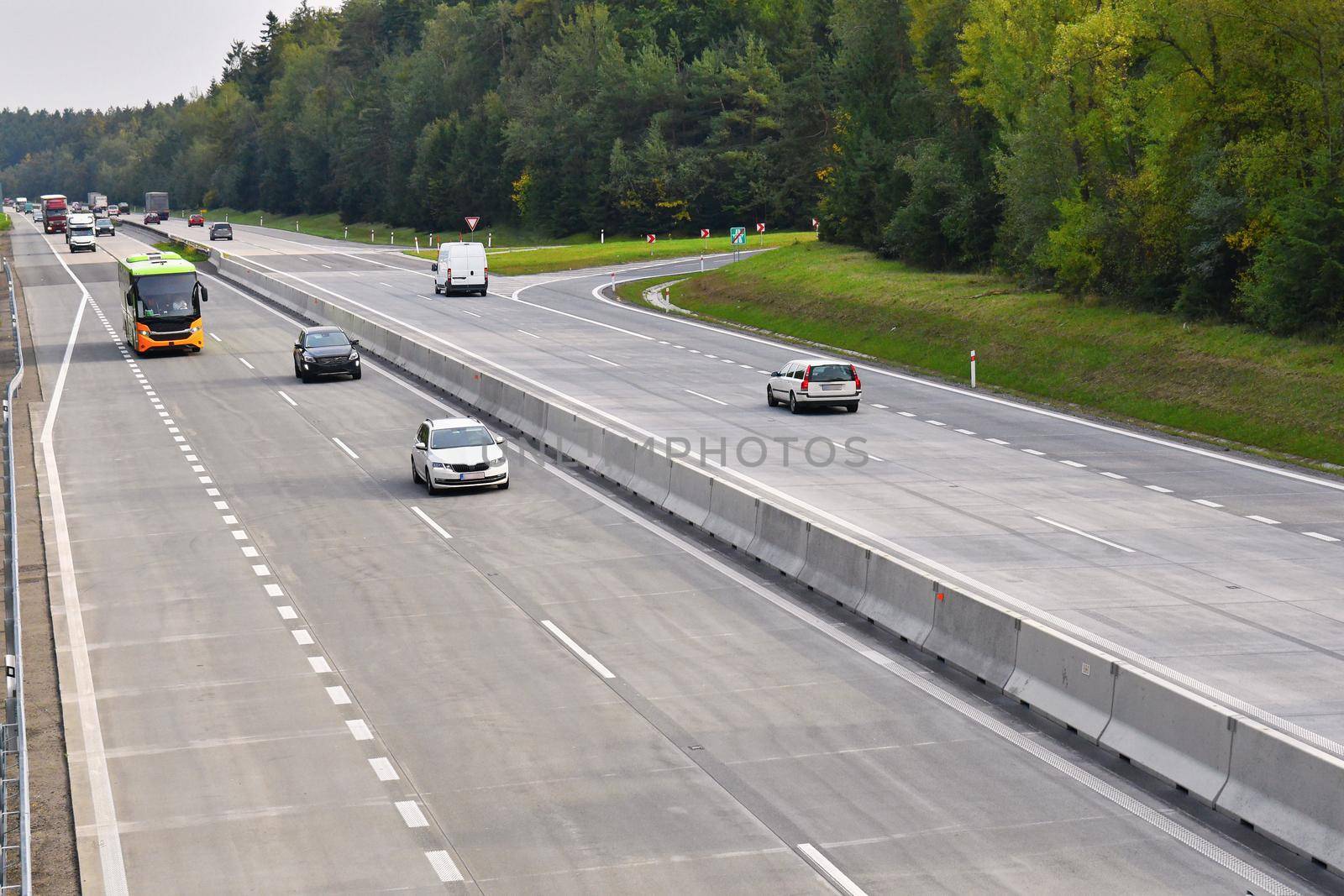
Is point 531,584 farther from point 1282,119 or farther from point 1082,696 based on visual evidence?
point 1282,119

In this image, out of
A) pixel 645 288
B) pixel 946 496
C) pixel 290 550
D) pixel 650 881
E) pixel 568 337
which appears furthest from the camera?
pixel 645 288

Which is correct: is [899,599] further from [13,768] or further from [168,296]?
[168,296]

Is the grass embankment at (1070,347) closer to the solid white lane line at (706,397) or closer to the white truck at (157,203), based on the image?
the solid white lane line at (706,397)

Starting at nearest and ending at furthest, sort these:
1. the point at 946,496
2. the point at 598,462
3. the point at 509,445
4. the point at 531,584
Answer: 1. the point at 531,584
2. the point at 946,496
3. the point at 598,462
4. the point at 509,445

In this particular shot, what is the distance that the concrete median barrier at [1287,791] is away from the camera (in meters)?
11.9

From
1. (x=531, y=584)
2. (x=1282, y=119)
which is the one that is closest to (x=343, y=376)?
(x=531, y=584)

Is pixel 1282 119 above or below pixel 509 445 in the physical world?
above

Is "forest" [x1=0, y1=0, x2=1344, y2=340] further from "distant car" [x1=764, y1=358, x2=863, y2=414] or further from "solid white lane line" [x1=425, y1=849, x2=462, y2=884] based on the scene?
"solid white lane line" [x1=425, y1=849, x2=462, y2=884]

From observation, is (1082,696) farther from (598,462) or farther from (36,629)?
(598,462)

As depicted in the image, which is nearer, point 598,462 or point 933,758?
point 933,758

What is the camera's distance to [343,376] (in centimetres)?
4659

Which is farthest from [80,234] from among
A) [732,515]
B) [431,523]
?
[732,515]

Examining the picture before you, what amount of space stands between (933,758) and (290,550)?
13.2 meters

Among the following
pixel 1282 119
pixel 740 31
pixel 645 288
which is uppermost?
pixel 740 31
